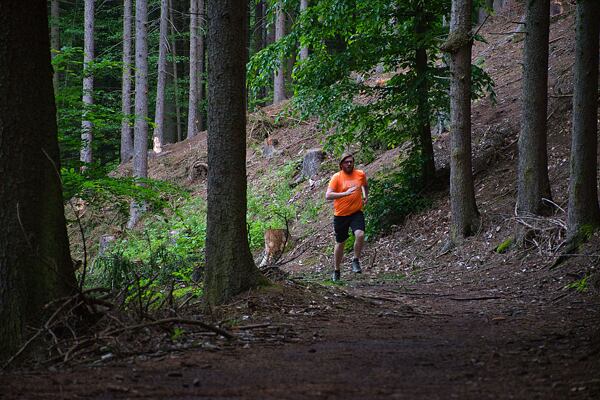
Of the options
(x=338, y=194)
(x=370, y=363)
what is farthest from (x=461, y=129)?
(x=370, y=363)

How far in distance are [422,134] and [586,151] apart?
5.52m

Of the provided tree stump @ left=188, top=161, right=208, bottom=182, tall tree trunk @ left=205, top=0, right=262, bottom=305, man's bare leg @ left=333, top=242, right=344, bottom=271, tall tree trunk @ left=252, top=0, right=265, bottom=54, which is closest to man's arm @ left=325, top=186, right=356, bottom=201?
man's bare leg @ left=333, top=242, right=344, bottom=271

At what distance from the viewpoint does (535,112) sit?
34.3 feet

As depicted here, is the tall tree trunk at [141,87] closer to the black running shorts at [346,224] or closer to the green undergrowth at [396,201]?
the green undergrowth at [396,201]

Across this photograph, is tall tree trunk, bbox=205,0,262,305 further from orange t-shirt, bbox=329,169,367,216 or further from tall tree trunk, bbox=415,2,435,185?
tall tree trunk, bbox=415,2,435,185

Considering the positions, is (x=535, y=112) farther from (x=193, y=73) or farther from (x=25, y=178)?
(x=193, y=73)

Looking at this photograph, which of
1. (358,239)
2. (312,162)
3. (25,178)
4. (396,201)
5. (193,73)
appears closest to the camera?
(25,178)

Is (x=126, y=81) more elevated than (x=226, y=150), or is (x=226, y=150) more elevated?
(x=126, y=81)

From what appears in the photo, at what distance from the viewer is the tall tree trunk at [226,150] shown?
655cm

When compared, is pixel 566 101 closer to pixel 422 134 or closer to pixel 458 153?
pixel 422 134

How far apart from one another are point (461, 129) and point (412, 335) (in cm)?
699

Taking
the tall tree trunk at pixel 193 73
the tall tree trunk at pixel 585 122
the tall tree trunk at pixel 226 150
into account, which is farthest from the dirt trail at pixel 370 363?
the tall tree trunk at pixel 193 73

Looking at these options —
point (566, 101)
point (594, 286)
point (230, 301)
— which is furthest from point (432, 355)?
point (566, 101)

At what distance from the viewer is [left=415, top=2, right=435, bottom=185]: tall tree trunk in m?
13.3
